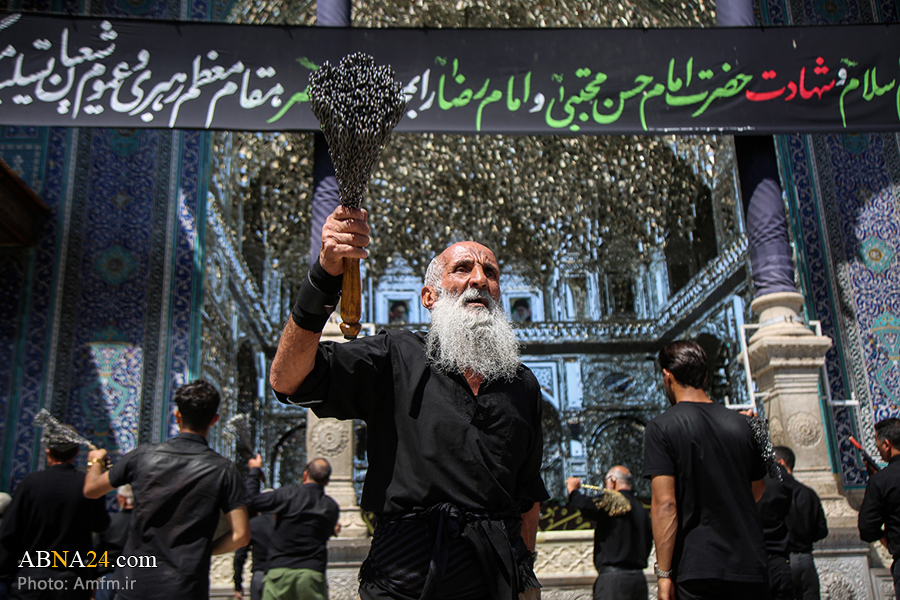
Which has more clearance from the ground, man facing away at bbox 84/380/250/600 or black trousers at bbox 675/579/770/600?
man facing away at bbox 84/380/250/600

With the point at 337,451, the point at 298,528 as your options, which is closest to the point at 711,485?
the point at 298,528

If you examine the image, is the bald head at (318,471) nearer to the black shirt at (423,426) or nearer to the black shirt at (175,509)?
the black shirt at (175,509)

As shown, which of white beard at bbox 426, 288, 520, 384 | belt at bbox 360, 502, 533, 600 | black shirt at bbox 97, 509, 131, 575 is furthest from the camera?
black shirt at bbox 97, 509, 131, 575

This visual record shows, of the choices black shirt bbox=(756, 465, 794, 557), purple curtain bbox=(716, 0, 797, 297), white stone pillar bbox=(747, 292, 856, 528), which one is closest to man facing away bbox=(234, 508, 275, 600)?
black shirt bbox=(756, 465, 794, 557)

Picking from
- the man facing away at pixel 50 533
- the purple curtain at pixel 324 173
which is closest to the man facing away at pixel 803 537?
the man facing away at pixel 50 533

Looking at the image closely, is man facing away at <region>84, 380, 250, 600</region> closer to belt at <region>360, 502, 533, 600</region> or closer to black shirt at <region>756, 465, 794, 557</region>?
belt at <region>360, 502, 533, 600</region>

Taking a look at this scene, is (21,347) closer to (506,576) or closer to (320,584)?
(320,584)

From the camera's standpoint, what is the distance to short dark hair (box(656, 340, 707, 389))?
6.56 feet

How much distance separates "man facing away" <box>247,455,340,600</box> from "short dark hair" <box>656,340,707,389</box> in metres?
1.80

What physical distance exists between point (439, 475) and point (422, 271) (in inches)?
327

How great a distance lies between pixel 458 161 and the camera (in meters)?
8.90

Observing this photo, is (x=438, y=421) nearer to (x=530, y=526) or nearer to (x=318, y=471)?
(x=530, y=526)

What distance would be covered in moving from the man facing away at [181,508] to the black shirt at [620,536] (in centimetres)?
148

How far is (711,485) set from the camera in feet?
6.09
